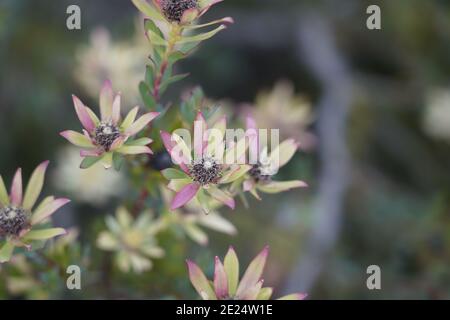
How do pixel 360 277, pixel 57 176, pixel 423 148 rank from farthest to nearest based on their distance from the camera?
pixel 423 148 < pixel 57 176 < pixel 360 277

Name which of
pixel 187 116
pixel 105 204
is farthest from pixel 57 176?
pixel 187 116

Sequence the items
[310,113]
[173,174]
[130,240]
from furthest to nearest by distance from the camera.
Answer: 1. [310,113]
2. [130,240]
3. [173,174]

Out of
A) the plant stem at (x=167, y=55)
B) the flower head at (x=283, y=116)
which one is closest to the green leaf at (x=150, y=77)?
the plant stem at (x=167, y=55)

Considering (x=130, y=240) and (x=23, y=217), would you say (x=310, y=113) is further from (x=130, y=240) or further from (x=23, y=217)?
(x=23, y=217)

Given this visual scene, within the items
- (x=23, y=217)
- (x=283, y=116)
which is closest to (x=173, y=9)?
(x=23, y=217)

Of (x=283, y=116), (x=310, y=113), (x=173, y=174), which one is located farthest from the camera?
(x=310, y=113)

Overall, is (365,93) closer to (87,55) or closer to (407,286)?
(407,286)
